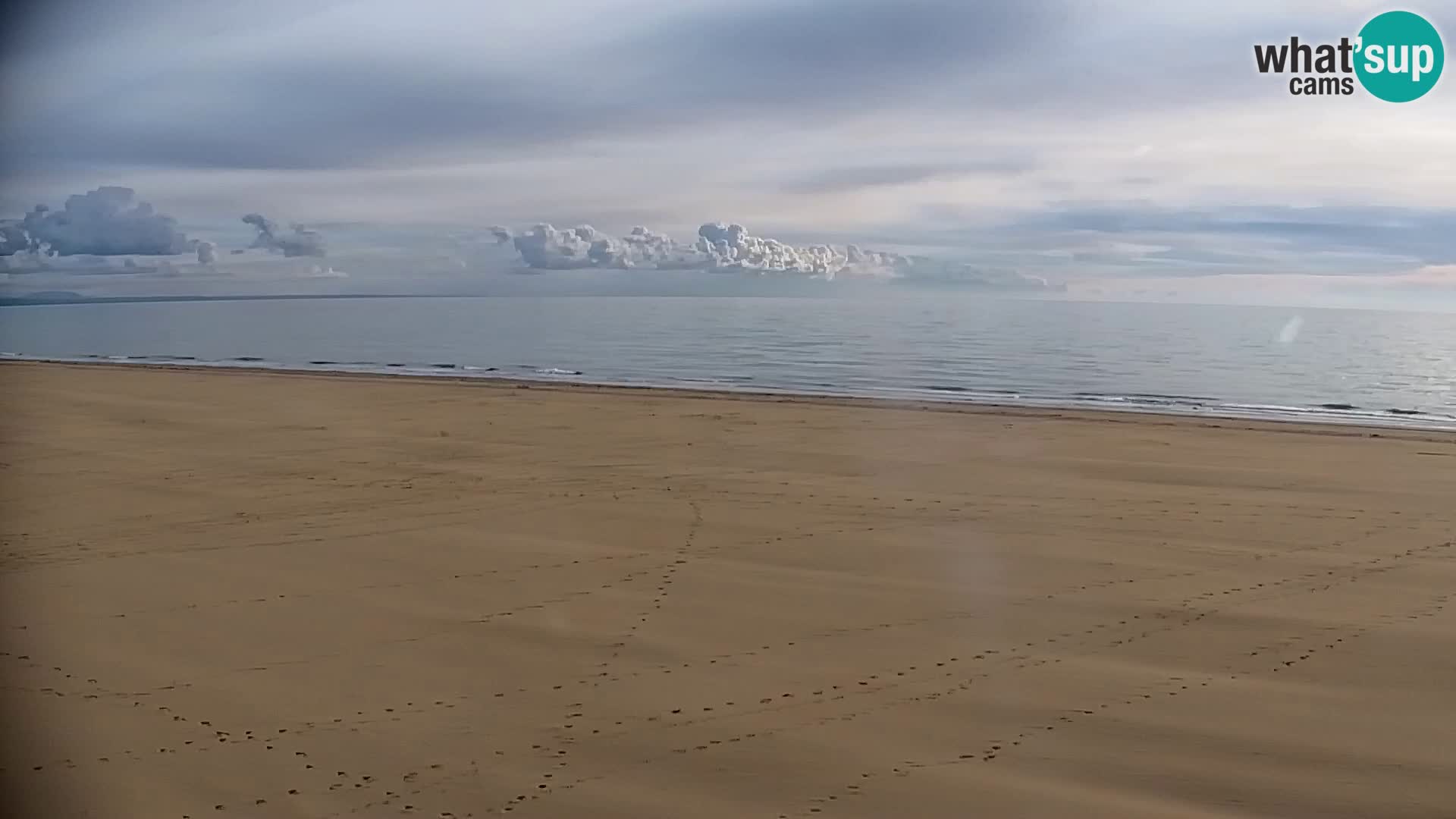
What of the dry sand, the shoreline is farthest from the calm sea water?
the dry sand

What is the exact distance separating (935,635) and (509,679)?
2.19m

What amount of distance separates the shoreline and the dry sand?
4073mm

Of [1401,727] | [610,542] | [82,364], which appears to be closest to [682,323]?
[82,364]

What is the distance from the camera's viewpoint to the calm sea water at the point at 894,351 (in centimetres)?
2302

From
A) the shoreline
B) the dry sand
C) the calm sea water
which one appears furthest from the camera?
the calm sea water

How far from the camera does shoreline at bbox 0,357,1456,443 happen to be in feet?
51.2

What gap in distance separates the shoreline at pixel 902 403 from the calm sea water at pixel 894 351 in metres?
1.18

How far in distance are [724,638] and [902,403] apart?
1352 cm

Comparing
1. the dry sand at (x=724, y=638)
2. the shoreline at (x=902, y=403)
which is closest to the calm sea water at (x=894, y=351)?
the shoreline at (x=902, y=403)

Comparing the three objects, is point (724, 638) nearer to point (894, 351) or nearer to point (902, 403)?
point (902, 403)

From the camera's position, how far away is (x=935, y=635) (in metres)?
5.68

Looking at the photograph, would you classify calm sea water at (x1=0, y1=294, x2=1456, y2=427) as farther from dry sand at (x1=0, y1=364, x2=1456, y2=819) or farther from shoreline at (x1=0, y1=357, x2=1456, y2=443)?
dry sand at (x1=0, y1=364, x2=1456, y2=819)

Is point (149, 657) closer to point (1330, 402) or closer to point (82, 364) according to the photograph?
point (1330, 402)

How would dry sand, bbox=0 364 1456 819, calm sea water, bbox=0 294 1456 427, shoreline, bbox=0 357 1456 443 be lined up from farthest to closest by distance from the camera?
calm sea water, bbox=0 294 1456 427
shoreline, bbox=0 357 1456 443
dry sand, bbox=0 364 1456 819
